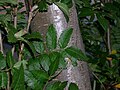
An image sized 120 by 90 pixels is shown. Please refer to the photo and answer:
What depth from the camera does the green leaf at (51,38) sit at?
463 millimetres

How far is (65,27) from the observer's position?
0.51 meters

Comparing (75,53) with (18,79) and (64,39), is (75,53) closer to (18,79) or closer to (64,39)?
(64,39)

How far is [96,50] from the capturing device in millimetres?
1068

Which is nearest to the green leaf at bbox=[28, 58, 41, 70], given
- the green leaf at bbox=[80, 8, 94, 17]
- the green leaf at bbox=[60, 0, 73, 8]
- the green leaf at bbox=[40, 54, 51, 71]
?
the green leaf at bbox=[40, 54, 51, 71]

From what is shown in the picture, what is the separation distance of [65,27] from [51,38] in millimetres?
54

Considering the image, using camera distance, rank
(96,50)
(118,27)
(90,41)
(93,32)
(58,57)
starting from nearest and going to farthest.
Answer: (58,57), (96,50), (90,41), (93,32), (118,27)

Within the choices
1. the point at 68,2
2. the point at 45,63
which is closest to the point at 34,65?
the point at 45,63

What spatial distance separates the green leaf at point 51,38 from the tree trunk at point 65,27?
31mm

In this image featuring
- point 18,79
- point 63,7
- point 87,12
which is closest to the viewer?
point 18,79

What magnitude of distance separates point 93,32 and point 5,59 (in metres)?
0.99

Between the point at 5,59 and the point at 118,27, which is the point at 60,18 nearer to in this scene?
the point at 5,59

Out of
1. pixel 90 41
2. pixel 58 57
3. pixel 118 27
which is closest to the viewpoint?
pixel 58 57

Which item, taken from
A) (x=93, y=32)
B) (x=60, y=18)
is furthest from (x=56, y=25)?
(x=93, y=32)

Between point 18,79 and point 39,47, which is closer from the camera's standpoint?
point 18,79
